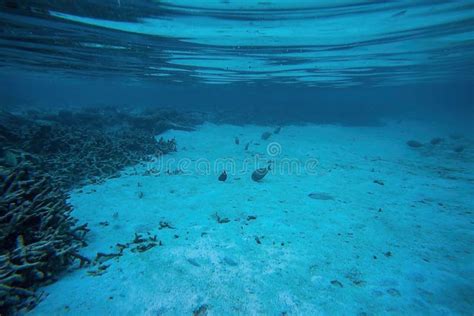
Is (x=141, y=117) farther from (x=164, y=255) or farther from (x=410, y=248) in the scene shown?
(x=410, y=248)

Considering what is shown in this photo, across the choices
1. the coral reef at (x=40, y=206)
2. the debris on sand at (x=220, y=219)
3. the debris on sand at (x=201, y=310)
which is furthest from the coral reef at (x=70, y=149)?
the debris on sand at (x=201, y=310)

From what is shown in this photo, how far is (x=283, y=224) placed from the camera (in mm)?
6641

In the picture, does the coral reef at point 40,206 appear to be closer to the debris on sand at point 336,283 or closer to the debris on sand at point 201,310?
the debris on sand at point 201,310

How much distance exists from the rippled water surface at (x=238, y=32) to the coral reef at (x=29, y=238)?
24.8ft

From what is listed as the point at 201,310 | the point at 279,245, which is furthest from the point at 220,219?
the point at 201,310

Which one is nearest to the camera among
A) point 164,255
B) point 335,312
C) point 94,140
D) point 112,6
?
point 335,312

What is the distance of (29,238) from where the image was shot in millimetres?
4426

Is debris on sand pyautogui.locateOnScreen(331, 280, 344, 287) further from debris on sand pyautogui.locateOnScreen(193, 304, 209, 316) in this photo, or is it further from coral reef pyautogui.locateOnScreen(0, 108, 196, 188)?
coral reef pyautogui.locateOnScreen(0, 108, 196, 188)

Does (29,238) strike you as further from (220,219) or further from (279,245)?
(279,245)

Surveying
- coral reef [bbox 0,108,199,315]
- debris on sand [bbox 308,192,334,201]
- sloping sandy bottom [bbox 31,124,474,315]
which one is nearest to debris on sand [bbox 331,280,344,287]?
sloping sandy bottom [bbox 31,124,474,315]

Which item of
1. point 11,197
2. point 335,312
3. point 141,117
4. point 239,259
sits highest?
point 141,117

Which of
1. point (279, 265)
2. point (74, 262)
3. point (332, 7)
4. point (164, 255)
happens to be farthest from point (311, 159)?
point (74, 262)

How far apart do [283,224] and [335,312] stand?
2.97m

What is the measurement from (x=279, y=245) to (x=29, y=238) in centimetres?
505
